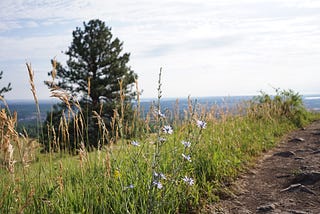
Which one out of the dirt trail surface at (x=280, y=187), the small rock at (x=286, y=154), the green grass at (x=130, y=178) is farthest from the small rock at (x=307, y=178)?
the small rock at (x=286, y=154)

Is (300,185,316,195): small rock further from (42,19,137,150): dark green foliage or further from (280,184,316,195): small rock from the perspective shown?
(42,19,137,150): dark green foliage

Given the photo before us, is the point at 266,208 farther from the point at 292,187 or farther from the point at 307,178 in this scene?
the point at 307,178

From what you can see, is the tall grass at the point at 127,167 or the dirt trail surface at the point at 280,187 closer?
the tall grass at the point at 127,167

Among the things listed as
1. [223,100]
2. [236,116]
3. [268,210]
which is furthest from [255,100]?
[268,210]

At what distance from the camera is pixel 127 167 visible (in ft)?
12.2

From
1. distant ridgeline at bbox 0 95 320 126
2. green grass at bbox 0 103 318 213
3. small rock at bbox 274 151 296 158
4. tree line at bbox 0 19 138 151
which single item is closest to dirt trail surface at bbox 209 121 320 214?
small rock at bbox 274 151 296 158

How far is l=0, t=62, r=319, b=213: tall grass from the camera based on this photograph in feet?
9.13

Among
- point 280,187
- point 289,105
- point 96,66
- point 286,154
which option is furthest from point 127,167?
point 96,66

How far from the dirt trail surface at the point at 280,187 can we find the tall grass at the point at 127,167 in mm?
214

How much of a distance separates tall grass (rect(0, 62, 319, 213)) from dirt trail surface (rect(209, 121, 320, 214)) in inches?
8.4

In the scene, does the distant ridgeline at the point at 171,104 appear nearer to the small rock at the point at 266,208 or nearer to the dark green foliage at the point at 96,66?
the small rock at the point at 266,208

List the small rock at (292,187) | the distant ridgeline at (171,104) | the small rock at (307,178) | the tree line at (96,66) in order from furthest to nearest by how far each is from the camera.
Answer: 1. the tree line at (96,66)
2. the small rock at (307,178)
3. the small rock at (292,187)
4. the distant ridgeline at (171,104)

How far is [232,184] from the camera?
14.2ft

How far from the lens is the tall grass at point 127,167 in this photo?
278 centimetres
